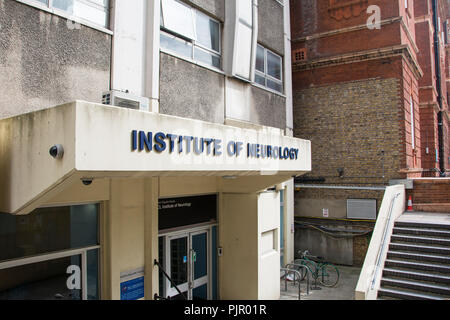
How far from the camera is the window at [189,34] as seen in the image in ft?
24.2

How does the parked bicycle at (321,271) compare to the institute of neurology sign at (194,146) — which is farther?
the parked bicycle at (321,271)

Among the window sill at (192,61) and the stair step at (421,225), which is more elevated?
the window sill at (192,61)

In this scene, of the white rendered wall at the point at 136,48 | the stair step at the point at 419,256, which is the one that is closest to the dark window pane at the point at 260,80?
the white rendered wall at the point at 136,48

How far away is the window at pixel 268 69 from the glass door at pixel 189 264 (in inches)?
196

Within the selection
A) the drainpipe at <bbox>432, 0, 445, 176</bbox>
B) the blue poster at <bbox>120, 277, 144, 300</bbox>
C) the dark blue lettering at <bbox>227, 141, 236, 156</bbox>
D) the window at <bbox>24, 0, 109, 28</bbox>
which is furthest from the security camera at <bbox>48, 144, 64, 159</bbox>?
the drainpipe at <bbox>432, 0, 445, 176</bbox>

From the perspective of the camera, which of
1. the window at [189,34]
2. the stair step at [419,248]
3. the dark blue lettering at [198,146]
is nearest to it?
the dark blue lettering at [198,146]

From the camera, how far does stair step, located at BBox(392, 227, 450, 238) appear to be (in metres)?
8.30

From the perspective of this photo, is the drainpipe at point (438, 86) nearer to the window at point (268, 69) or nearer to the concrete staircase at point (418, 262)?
the window at point (268, 69)

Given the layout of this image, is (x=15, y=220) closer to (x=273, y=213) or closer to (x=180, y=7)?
(x=180, y=7)

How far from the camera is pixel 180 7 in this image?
7.79 meters

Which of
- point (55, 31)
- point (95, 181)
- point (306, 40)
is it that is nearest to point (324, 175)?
point (306, 40)

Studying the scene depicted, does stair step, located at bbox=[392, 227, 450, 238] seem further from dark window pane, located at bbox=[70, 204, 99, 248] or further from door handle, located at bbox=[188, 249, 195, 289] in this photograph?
dark window pane, located at bbox=[70, 204, 99, 248]

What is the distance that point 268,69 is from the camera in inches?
457

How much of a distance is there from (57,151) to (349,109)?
12.1 m
